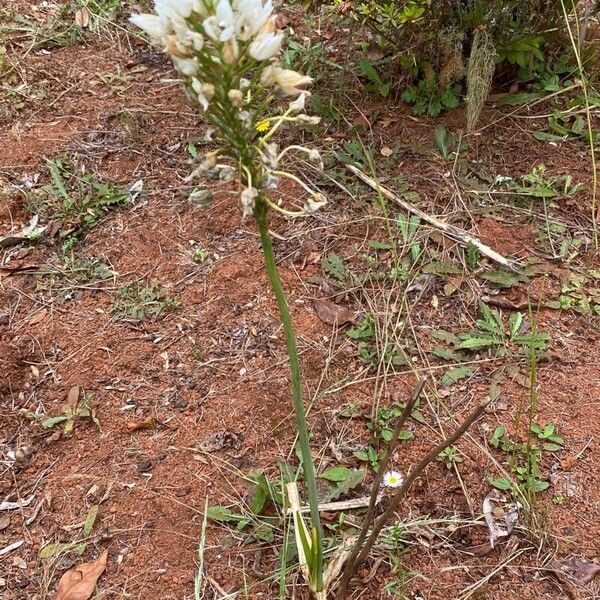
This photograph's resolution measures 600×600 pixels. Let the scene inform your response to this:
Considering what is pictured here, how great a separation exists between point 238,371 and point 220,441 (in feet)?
0.96

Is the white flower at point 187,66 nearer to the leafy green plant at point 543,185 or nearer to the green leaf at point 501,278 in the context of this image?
the green leaf at point 501,278

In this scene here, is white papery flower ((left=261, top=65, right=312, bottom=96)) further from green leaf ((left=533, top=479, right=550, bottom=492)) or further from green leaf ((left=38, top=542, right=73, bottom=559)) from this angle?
green leaf ((left=38, top=542, right=73, bottom=559))

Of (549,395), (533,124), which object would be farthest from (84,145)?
(549,395)

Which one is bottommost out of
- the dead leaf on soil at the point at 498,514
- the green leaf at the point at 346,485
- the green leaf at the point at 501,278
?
the dead leaf on soil at the point at 498,514

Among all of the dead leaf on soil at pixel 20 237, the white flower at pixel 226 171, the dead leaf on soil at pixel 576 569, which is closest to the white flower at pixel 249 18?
the white flower at pixel 226 171

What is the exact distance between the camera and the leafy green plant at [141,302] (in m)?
2.71

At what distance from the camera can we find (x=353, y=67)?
138 inches

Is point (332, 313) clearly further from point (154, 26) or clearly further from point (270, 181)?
point (154, 26)

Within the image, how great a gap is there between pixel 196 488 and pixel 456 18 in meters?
2.33

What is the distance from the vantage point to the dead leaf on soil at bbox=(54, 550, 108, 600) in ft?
6.61

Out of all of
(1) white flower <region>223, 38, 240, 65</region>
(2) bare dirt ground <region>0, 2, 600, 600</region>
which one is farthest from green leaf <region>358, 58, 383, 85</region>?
(1) white flower <region>223, 38, 240, 65</region>

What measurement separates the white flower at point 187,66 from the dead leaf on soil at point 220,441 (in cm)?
135

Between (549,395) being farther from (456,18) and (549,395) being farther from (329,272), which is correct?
(456,18)

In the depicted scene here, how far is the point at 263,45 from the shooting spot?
1.30 meters
